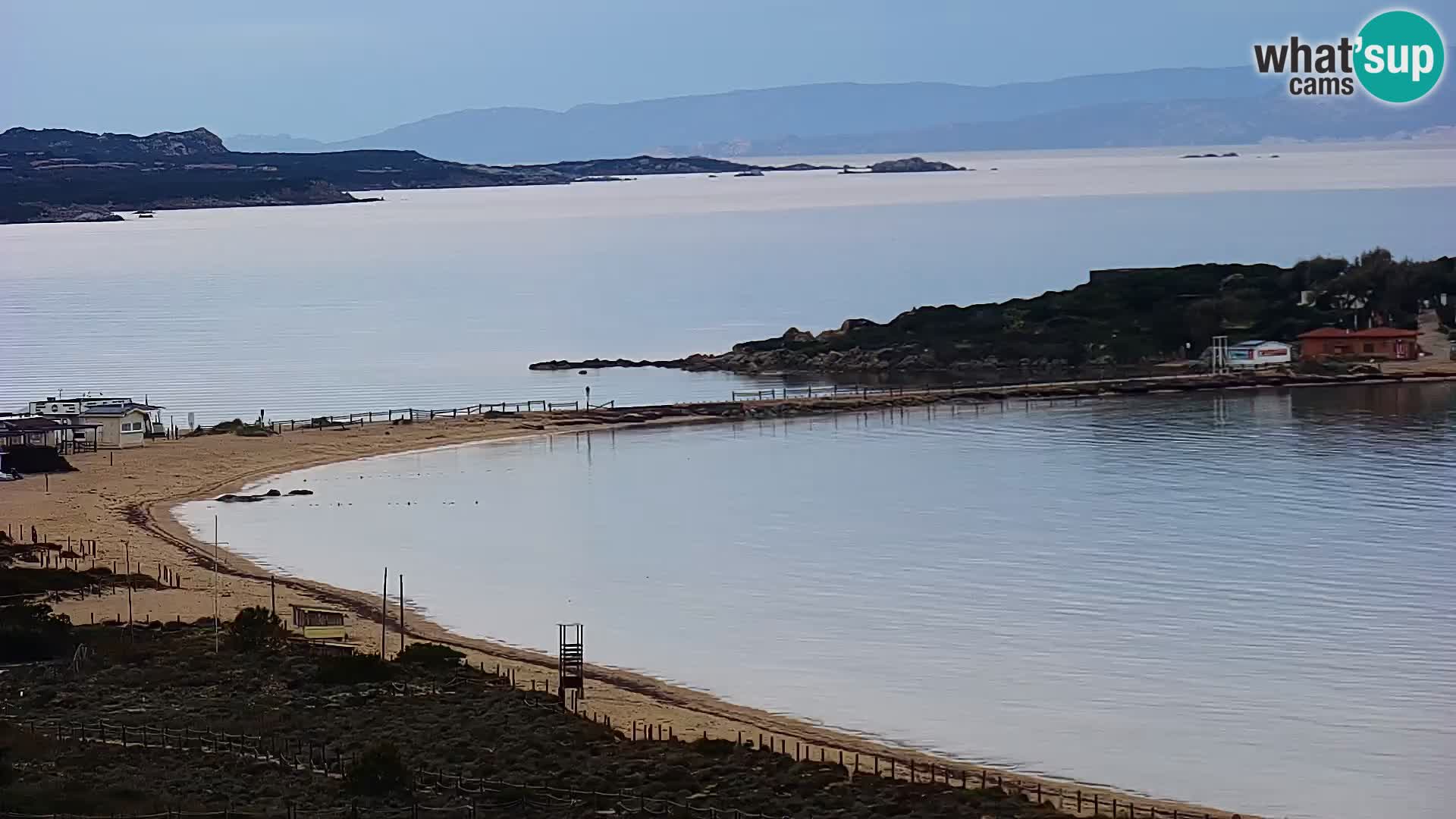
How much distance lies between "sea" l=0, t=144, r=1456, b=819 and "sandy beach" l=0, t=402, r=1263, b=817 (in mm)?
677

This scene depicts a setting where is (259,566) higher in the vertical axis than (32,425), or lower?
lower

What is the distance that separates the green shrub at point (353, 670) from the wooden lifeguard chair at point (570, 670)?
1.86 m

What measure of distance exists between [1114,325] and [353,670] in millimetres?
41173

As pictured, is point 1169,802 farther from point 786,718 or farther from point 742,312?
point 742,312

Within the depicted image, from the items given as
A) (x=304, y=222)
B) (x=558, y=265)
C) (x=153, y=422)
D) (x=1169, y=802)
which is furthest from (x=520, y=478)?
(x=304, y=222)

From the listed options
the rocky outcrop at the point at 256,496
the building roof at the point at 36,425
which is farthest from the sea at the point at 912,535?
the building roof at the point at 36,425

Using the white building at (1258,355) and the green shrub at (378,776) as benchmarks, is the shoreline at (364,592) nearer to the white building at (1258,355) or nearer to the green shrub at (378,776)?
the white building at (1258,355)

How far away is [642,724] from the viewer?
1966 cm

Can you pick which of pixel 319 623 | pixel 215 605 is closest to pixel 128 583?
pixel 215 605

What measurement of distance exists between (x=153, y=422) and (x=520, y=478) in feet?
34.9

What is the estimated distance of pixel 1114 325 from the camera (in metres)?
58.4

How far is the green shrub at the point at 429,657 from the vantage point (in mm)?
21531

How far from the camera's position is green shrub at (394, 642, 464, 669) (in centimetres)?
2153

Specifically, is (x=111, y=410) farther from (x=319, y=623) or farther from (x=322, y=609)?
(x=319, y=623)
